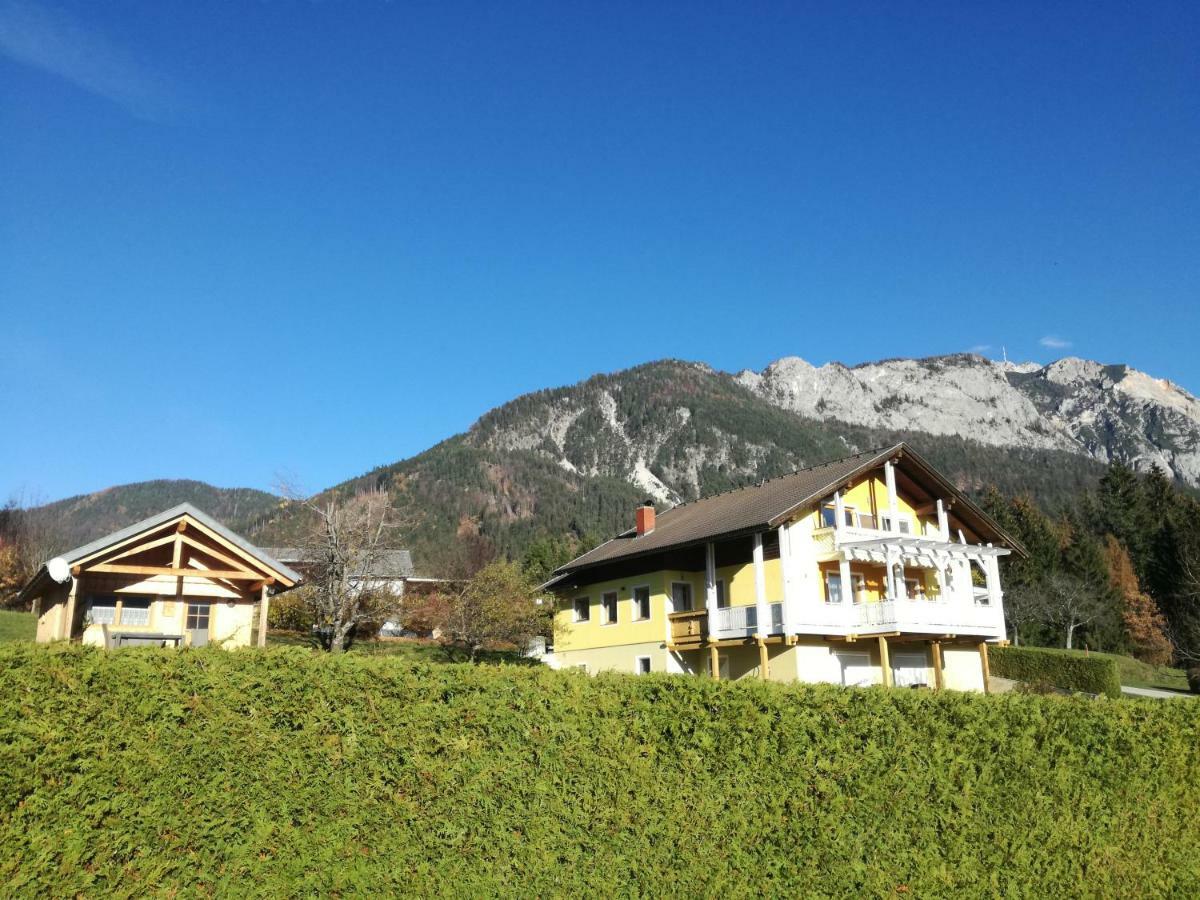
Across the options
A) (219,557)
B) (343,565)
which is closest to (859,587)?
(343,565)

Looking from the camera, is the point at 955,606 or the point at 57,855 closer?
the point at 57,855

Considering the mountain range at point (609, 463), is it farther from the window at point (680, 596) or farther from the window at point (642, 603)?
the window at point (680, 596)

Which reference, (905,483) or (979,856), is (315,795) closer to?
(979,856)

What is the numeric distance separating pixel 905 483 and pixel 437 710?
29.2 metres

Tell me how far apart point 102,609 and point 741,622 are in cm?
1910

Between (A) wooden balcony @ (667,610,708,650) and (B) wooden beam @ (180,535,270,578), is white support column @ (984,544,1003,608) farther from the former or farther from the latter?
(B) wooden beam @ (180,535,270,578)

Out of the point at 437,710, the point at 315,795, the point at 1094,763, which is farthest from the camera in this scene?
the point at 1094,763

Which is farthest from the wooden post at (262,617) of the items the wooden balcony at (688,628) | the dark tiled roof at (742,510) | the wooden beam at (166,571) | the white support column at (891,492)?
the white support column at (891,492)

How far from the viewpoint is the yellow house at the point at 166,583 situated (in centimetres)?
1788

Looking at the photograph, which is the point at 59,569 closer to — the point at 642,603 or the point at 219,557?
the point at 219,557

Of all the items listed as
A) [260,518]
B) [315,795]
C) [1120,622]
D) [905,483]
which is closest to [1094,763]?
[315,795]

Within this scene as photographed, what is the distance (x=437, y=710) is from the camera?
24.9ft

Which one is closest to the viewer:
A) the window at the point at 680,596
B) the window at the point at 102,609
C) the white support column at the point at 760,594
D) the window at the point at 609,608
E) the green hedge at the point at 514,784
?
the green hedge at the point at 514,784

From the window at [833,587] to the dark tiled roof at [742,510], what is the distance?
126 inches
